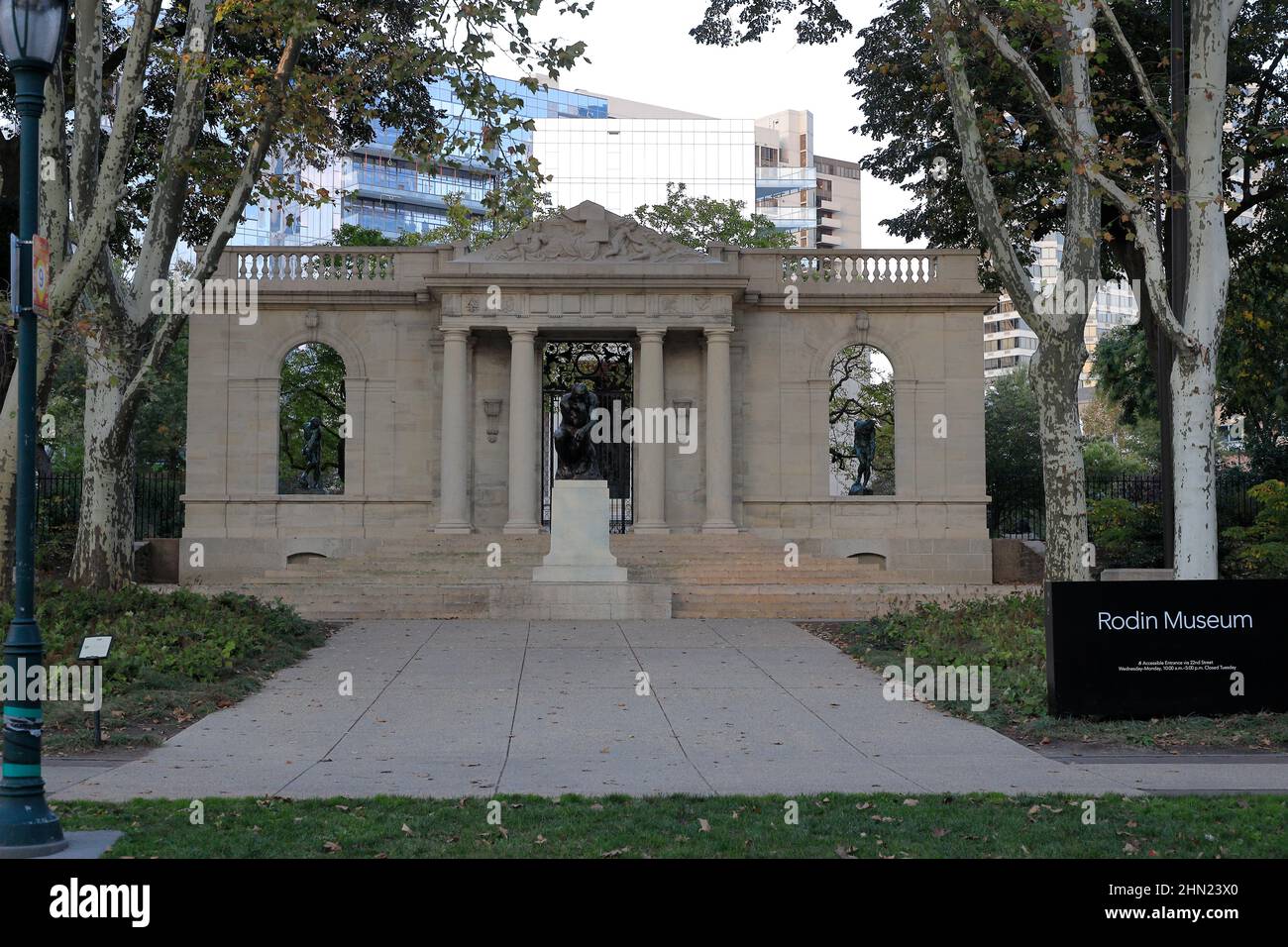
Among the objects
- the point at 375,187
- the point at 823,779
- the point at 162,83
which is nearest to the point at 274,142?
the point at 162,83

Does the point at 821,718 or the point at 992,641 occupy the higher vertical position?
the point at 992,641

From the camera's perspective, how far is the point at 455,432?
31.8 metres

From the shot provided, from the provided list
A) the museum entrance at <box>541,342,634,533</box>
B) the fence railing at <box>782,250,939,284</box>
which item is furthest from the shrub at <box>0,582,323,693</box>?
the fence railing at <box>782,250,939,284</box>

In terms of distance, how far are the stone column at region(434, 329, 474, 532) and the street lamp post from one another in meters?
22.9

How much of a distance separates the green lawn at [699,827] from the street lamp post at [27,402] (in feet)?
2.51

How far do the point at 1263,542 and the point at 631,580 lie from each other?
13.8 m

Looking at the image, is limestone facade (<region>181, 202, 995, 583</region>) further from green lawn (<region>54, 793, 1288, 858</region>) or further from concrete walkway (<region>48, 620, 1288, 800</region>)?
Answer: green lawn (<region>54, 793, 1288, 858</region>)

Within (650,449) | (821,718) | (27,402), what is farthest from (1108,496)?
(27,402)

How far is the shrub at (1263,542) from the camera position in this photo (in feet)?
87.0

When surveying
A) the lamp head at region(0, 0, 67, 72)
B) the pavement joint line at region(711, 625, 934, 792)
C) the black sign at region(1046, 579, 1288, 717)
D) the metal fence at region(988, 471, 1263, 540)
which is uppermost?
the lamp head at region(0, 0, 67, 72)

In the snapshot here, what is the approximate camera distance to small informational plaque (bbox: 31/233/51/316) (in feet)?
26.8

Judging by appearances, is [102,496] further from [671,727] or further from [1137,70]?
[1137,70]

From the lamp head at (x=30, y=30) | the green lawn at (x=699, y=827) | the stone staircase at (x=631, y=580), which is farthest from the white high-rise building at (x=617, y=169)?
the green lawn at (x=699, y=827)
